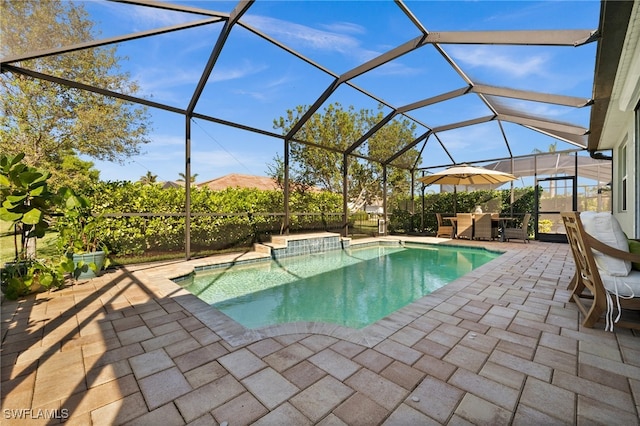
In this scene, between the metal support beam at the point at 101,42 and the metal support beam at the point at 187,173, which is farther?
the metal support beam at the point at 187,173

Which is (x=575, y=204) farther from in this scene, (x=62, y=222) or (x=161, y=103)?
(x=62, y=222)

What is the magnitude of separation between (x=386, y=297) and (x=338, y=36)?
5.01m

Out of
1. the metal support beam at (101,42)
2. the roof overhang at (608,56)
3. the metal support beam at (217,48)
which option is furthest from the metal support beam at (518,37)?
the metal support beam at (101,42)

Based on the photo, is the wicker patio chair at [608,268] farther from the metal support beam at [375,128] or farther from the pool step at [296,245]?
the metal support beam at [375,128]

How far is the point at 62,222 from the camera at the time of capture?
4.43 meters

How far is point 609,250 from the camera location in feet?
7.81

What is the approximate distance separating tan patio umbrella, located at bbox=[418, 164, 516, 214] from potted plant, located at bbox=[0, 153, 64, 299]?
375 inches

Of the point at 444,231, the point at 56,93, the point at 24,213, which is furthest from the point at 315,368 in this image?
the point at 444,231

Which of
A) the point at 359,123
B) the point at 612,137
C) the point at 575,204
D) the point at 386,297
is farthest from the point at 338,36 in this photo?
the point at 575,204

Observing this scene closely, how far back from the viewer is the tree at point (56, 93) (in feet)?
18.2

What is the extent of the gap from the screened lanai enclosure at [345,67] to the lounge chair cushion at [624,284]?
2.43 meters

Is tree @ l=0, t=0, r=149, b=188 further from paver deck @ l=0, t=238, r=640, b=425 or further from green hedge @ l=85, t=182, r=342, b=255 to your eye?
paver deck @ l=0, t=238, r=640, b=425

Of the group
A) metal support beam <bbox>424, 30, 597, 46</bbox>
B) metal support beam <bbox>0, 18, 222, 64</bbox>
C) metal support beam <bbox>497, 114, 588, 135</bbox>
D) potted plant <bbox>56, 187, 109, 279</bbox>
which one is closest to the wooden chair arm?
metal support beam <bbox>424, 30, 597, 46</bbox>

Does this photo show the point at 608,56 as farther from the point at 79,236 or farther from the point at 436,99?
the point at 79,236
